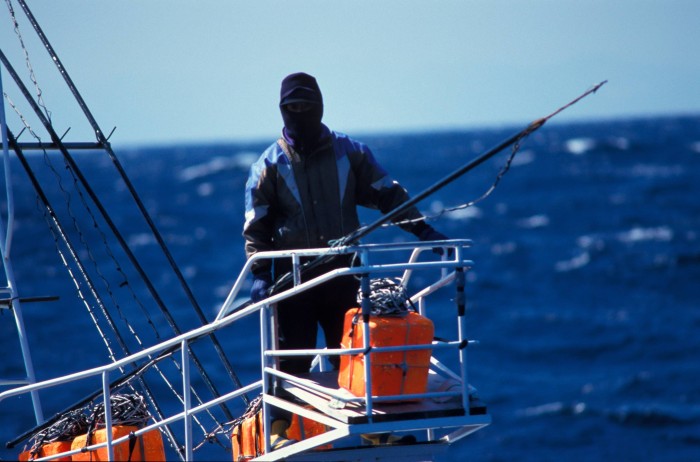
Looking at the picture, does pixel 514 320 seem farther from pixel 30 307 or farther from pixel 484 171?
pixel 484 171

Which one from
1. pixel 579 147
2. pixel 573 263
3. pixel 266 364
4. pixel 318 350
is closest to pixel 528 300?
pixel 573 263

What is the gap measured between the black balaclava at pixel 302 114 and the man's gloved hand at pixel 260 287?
93cm

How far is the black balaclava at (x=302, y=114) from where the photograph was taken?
875cm

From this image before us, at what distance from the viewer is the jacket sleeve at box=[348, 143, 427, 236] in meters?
8.98

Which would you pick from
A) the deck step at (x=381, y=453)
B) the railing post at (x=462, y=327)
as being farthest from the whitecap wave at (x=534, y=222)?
the railing post at (x=462, y=327)

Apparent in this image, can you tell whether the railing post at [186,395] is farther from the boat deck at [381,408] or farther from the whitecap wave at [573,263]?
the whitecap wave at [573,263]

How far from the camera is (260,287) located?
872 centimetres

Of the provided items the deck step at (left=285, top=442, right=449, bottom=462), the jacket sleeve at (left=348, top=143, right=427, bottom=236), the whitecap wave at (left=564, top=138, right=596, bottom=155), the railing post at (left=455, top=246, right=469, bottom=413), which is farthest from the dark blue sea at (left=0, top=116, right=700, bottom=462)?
the whitecap wave at (left=564, top=138, right=596, bottom=155)

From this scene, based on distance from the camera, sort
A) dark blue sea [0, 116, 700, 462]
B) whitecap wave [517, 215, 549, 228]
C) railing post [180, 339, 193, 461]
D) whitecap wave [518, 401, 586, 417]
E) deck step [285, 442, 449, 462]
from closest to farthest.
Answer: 1. deck step [285, 442, 449, 462]
2. railing post [180, 339, 193, 461]
3. dark blue sea [0, 116, 700, 462]
4. whitecap wave [518, 401, 586, 417]
5. whitecap wave [517, 215, 549, 228]

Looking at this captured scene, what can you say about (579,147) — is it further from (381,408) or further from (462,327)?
(381,408)

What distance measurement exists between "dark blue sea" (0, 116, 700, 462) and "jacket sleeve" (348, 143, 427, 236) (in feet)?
6.62

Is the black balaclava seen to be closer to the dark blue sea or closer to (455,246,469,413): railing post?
(455,246,469,413): railing post

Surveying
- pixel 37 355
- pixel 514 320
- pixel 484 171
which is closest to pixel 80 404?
pixel 37 355

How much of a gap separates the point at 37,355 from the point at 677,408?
2038 centimetres
